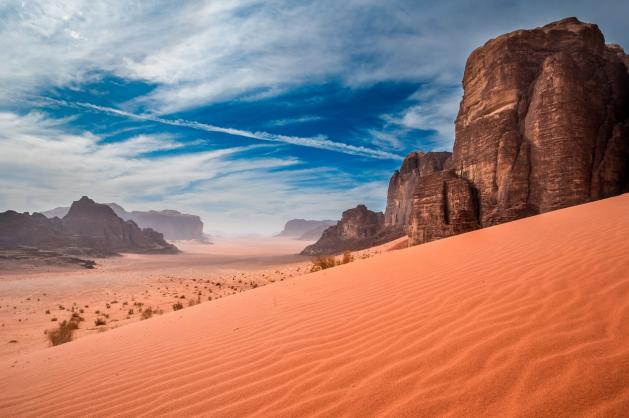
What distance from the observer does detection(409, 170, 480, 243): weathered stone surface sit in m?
17.8

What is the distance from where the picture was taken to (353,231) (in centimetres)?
5556

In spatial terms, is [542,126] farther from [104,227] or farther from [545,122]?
[104,227]

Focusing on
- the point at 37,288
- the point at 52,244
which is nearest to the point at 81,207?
the point at 52,244

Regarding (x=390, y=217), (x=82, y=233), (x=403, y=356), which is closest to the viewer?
(x=403, y=356)

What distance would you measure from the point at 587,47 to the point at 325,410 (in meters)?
23.6

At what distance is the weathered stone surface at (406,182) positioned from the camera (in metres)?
44.2

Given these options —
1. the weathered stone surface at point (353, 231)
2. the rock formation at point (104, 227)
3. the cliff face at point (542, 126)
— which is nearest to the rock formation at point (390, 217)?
the weathered stone surface at point (353, 231)

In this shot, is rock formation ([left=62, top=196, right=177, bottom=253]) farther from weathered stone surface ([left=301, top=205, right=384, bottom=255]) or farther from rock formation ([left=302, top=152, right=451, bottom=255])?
rock formation ([left=302, top=152, right=451, bottom=255])

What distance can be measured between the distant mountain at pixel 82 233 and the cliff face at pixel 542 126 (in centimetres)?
5624

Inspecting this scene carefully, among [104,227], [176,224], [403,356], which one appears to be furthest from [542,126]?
[176,224]

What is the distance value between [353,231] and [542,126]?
41265mm

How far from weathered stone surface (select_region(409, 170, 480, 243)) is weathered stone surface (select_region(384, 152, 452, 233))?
23.3m

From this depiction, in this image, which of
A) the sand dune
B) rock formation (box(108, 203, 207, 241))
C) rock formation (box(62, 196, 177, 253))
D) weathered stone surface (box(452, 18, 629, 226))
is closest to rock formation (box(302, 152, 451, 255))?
weathered stone surface (box(452, 18, 629, 226))

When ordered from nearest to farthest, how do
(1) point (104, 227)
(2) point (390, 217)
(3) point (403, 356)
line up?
(3) point (403, 356) < (2) point (390, 217) < (1) point (104, 227)
